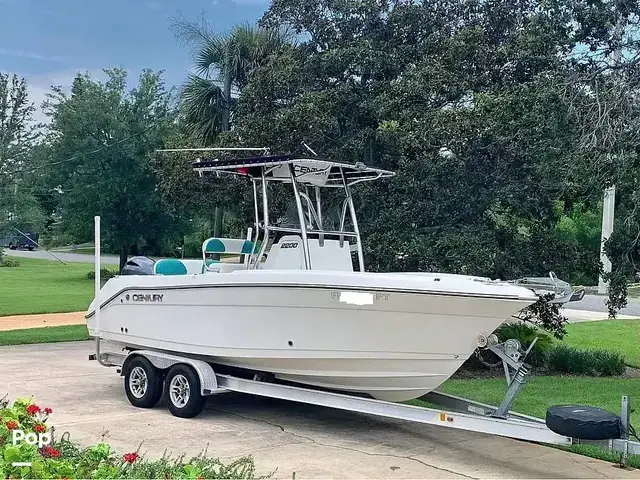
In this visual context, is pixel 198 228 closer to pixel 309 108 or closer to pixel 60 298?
pixel 60 298

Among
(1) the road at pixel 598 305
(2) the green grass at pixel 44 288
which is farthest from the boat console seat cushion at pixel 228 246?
(1) the road at pixel 598 305

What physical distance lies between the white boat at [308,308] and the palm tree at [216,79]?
7.53 meters

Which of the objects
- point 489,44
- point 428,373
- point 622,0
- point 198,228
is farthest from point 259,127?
point 198,228

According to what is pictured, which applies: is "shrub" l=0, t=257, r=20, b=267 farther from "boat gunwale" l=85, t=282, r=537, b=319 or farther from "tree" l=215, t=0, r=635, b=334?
"boat gunwale" l=85, t=282, r=537, b=319

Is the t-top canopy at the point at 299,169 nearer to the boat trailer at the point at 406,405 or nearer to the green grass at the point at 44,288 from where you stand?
the boat trailer at the point at 406,405

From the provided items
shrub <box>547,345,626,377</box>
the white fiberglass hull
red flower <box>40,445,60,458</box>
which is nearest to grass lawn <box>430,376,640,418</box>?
shrub <box>547,345,626,377</box>

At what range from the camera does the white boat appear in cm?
679

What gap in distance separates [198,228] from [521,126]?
2795 centimetres

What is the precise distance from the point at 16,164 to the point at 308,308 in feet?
112

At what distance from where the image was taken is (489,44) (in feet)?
38.8

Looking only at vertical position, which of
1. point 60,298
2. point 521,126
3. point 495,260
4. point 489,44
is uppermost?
point 489,44

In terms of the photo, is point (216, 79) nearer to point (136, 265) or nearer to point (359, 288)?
point (136, 265)

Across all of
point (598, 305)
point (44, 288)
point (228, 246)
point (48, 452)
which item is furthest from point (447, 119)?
point (44, 288)

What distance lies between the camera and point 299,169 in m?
8.58
